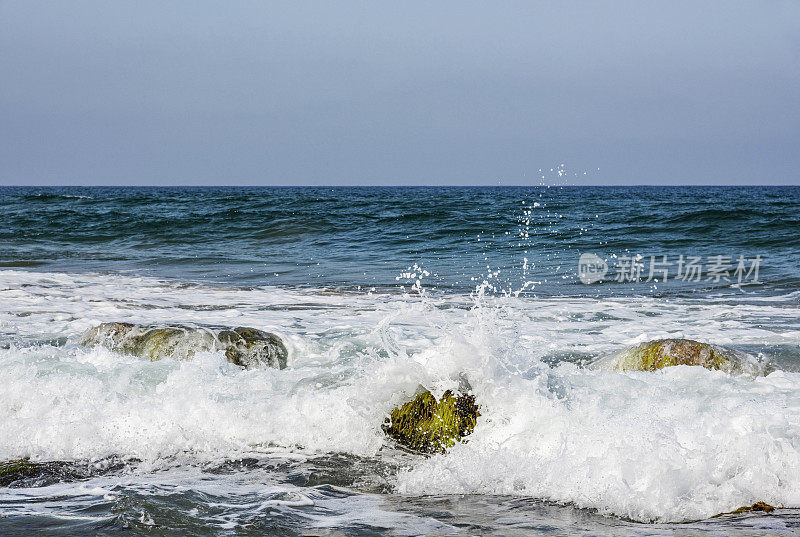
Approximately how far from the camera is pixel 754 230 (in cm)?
1878

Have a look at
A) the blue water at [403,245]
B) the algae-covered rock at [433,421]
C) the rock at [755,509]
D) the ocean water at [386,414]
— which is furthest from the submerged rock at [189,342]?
the blue water at [403,245]

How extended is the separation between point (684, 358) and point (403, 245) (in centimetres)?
1221

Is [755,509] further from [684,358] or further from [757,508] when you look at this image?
[684,358]

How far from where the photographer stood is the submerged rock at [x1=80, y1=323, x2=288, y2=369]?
21.1ft

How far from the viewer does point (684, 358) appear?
5.82 meters

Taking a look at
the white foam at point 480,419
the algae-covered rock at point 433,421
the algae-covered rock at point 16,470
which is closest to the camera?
the white foam at point 480,419

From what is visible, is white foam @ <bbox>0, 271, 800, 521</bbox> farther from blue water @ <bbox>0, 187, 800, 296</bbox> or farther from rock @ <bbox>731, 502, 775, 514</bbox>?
blue water @ <bbox>0, 187, 800, 296</bbox>

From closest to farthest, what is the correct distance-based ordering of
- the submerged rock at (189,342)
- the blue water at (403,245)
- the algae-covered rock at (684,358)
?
the algae-covered rock at (684,358) → the submerged rock at (189,342) → the blue water at (403,245)

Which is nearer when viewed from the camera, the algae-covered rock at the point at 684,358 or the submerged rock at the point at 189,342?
the algae-covered rock at the point at 684,358

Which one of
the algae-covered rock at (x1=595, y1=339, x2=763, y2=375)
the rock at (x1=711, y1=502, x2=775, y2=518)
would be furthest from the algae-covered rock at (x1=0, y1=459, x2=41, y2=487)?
the algae-covered rock at (x1=595, y1=339, x2=763, y2=375)

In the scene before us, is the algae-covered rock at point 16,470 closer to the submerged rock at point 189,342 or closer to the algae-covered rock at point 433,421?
the algae-covered rock at point 433,421

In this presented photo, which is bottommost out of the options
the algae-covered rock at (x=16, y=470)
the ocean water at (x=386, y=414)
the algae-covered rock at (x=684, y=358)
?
the algae-covered rock at (x=16, y=470)

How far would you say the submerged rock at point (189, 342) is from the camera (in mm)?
6438

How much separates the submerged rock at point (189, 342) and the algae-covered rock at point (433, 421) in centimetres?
213
